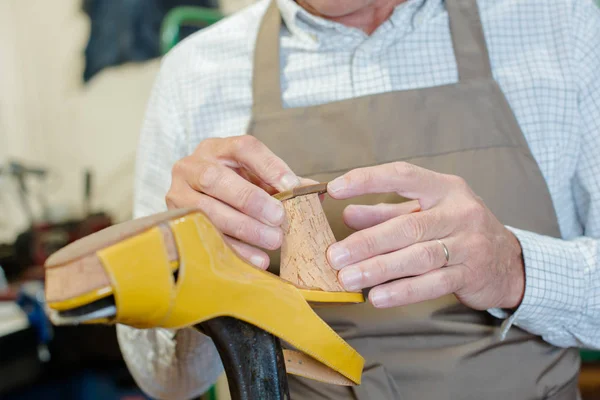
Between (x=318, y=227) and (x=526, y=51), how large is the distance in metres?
0.44

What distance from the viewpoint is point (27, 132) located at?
7.02ft

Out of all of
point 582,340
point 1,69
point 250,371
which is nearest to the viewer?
point 250,371

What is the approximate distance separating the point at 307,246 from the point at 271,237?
3 centimetres

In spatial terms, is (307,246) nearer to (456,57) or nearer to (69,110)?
(456,57)

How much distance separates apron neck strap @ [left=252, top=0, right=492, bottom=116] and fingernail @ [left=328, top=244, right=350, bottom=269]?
325mm

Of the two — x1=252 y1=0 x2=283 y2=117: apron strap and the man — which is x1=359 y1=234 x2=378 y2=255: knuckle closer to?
the man

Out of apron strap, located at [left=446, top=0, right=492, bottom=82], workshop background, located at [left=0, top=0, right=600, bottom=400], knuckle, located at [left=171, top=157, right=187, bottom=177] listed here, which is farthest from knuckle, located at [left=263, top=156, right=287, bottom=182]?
workshop background, located at [left=0, top=0, right=600, bottom=400]

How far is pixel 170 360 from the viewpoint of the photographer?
0.80 meters

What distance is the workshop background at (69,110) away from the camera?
2.01 m

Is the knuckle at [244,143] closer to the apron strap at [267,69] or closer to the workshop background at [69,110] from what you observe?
the apron strap at [267,69]

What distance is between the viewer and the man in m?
0.58

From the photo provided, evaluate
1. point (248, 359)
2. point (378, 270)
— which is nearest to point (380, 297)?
point (378, 270)

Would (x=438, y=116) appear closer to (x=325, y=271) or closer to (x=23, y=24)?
(x=325, y=271)

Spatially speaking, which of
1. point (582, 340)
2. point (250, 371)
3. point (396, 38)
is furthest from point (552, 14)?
point (250, 371)
